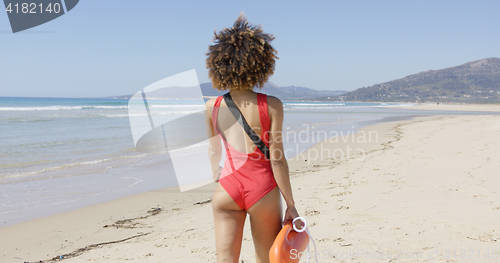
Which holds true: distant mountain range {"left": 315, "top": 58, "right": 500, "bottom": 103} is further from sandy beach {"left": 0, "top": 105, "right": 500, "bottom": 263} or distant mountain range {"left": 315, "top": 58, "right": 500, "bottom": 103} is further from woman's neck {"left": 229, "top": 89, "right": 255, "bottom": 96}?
woman's neck {"left": 229, "top": 89, "right": 255, "bottom": 96}

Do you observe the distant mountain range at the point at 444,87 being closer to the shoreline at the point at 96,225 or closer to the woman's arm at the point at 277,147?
the shoreline at the point at 96,225

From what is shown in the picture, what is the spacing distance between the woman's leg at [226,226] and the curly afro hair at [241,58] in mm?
582

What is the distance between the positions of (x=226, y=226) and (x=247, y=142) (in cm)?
47

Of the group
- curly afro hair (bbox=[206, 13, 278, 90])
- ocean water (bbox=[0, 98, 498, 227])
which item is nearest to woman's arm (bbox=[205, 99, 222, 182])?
curly afro hair (bbox=[206, 13, 278, 90])

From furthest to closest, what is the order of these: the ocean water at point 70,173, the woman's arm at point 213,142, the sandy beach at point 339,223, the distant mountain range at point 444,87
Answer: the distant mountain range at point 444,87 < the ocean water at point 70,173 < the sandy beach at point 339,223 < the woman's arm at point 213,142

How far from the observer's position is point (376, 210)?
13.9ft

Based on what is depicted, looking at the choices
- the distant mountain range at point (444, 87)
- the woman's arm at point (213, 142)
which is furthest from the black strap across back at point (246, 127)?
the distant mountain range at point (444, 87)

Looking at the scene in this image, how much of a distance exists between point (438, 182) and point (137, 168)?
6.44m

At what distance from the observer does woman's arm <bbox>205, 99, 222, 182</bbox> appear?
69.8 inches

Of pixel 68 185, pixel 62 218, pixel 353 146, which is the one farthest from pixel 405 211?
pixel 353 146

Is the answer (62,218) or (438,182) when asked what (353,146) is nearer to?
(438,182)

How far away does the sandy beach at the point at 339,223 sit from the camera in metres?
3.22

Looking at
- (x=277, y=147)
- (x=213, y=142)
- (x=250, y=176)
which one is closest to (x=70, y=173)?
(x=213, y=142)

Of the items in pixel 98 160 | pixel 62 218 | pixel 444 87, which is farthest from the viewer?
pixel 444 87
